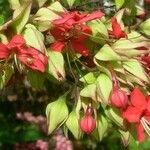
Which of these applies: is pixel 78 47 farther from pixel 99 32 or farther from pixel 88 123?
pixel 88 123

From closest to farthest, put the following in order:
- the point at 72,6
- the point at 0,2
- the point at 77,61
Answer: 1. the point at 77,61
2. the point at 72,6
3. the point at 0,2

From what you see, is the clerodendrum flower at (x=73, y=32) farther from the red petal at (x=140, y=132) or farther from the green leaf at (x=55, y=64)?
the red petal at (x=140, y=132)

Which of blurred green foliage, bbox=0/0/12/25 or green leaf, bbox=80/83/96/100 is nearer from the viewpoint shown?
green leaf, bbox=80/83/96/100

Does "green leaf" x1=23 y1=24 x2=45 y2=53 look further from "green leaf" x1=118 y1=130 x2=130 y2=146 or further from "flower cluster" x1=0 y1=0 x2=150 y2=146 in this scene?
"green leaf" x1=118 y1=130 x2=130 y2=146

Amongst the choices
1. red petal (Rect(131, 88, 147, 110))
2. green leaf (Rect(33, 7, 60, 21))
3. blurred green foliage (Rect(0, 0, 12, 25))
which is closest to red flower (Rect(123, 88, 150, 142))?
red petal (Rect(131, 88, 147, 110))

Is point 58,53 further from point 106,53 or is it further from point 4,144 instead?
point 4,144

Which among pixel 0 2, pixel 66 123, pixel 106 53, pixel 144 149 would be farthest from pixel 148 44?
pixel 144 149
